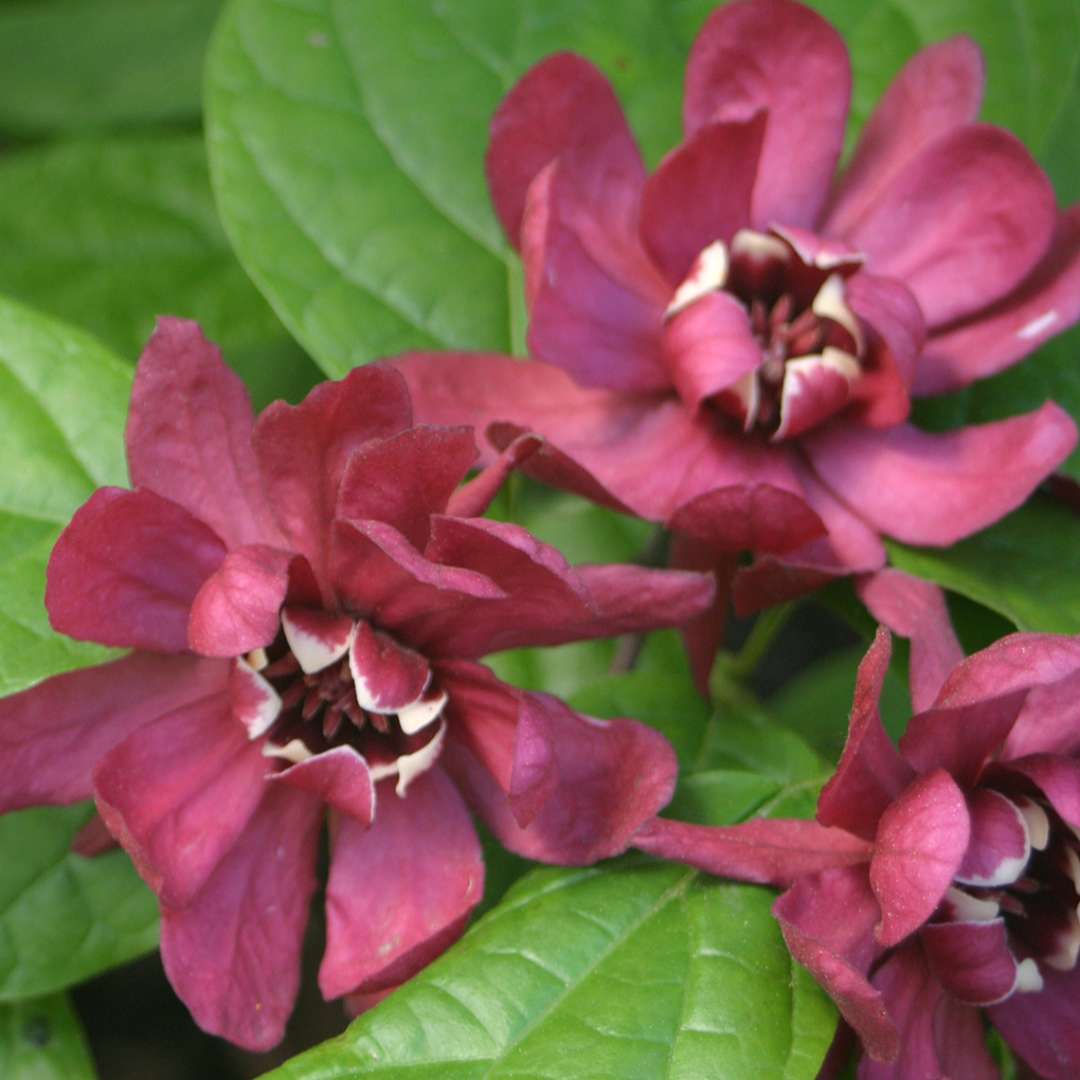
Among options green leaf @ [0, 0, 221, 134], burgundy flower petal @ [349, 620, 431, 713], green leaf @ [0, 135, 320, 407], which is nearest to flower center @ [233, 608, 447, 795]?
burgundy flower petal @ [349, 620, 431, 713]

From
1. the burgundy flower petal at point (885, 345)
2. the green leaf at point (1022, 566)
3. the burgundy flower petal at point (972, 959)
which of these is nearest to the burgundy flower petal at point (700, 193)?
the burgundy flower petal at point (885, 345)

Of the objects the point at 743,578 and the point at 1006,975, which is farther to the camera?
the point at 743,578

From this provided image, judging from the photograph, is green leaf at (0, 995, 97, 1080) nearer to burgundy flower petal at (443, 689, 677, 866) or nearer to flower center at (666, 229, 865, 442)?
burgundy flower petal at (443, 689, 677, 866)

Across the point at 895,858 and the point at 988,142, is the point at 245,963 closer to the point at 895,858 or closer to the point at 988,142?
the point at 895,858

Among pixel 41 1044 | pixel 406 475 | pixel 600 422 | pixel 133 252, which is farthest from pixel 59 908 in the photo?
pixel 133 252

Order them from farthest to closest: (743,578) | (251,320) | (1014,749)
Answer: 1. (251,320)
2. (743,578)
3. (1014,749)

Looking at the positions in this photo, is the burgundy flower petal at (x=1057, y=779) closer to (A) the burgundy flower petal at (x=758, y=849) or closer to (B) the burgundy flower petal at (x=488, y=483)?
(A) the burgundy flower petal at (x=758, y=849)

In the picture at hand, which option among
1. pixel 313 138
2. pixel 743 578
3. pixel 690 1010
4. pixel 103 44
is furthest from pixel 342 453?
pixel 103 44

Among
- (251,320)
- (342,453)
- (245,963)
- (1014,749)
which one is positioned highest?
(342,453)
